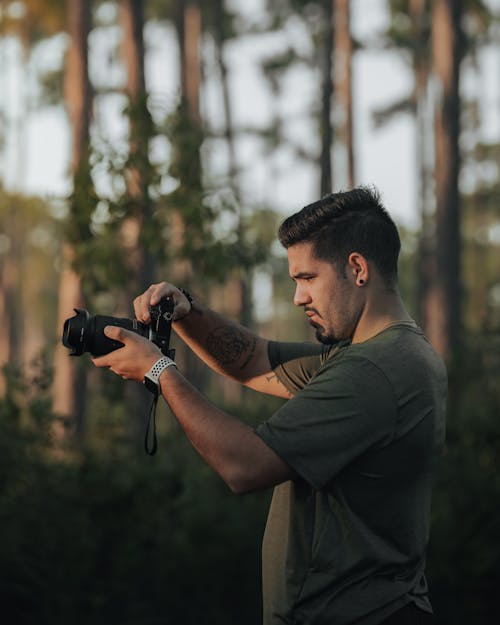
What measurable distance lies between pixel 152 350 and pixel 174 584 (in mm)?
4386

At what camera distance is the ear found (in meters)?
3.20

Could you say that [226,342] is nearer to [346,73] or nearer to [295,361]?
[295,361]

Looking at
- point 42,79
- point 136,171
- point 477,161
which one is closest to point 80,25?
point 136,171

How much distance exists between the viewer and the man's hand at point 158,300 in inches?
138

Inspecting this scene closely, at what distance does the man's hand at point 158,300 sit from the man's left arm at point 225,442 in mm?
458

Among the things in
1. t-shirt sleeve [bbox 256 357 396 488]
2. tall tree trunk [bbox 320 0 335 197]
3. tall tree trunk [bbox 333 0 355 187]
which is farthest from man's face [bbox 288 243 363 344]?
tall tree trunk [bbox 333 0 355 187]

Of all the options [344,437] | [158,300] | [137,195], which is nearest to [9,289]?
[137,195]

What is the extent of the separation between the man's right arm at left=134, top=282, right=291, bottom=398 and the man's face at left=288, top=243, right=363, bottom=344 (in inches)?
36.2

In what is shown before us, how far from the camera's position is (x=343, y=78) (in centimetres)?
2325

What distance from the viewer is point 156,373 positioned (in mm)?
3115

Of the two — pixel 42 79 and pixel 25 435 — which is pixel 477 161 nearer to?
pixel 42 79

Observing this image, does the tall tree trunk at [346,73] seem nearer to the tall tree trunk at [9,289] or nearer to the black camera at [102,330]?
the tall tree trunk at [9,289]

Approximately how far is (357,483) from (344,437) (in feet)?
0.66

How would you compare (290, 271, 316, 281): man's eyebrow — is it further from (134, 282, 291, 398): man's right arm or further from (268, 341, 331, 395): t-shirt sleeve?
(134, 282, 291, 398): man's right arm
